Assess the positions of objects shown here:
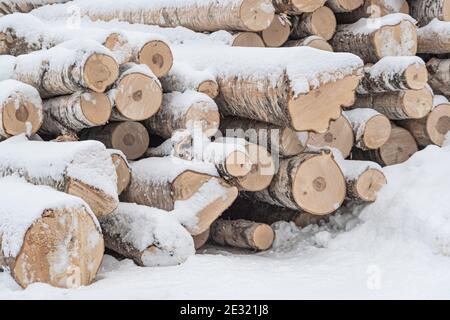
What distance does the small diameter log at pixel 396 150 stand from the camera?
20.3ft

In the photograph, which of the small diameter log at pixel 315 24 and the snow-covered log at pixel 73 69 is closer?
the snow-covered log at pixel 73 69

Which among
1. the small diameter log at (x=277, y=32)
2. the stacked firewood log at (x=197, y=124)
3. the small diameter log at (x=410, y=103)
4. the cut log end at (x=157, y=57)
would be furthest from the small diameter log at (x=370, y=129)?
the cut log end at (x=157, y=57)

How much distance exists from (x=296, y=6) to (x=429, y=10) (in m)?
1.68

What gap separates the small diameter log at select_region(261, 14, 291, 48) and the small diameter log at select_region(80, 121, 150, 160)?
1.51 metres

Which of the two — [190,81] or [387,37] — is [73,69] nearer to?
[190,81]

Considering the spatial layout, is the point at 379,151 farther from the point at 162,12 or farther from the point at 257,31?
the point at 162,12

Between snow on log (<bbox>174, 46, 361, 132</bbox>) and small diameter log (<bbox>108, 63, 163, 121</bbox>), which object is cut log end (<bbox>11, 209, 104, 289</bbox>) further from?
snow on log (<bbox>174, 46, 361, 132</bbox>)

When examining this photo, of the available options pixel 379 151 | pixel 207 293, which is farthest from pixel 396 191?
pixel 207 293

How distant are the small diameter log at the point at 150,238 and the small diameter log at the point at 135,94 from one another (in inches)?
29.7

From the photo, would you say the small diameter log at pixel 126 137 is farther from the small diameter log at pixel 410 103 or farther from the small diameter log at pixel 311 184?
the small diameter log at pixel 410 103

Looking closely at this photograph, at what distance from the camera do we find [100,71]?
4.69 meters

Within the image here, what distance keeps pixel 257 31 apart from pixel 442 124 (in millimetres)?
1928

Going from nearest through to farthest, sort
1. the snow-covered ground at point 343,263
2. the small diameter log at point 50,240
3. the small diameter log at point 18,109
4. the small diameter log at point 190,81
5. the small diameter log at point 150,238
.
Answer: the small diameter log at point 50,240
the snow-covered ground at point 343,263
the small diameter log at point 150,238
the small diameter log at point 18,109
the small diameter log at point 190,81

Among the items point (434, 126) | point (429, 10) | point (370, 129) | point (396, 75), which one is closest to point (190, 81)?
point (370, 129)
